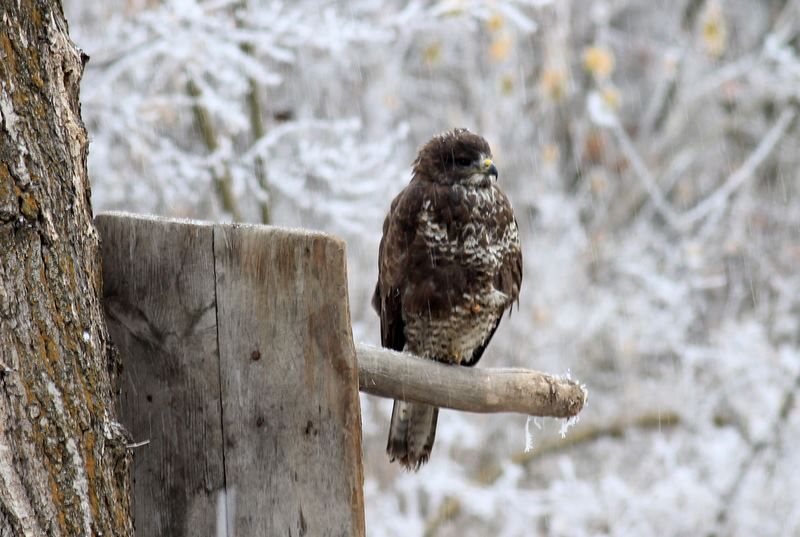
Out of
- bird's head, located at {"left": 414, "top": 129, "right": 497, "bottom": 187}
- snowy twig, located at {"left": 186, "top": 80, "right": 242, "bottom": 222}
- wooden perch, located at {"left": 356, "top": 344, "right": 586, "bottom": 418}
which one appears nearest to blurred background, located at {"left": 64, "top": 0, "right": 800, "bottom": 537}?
snowy twig, located at {"left": 186, "top": 80, "right": 242, "bottom": 222}

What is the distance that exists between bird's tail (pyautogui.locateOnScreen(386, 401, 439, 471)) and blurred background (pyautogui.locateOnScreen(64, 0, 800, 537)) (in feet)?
7.05

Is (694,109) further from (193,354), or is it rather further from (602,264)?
(193,354)

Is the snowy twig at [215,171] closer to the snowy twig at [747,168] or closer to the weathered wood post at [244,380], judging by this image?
the weathered wood post at [244,380]

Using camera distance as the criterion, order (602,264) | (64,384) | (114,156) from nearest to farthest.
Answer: (64,384)
(114,156)
(602,264)

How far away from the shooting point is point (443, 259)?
3.21m

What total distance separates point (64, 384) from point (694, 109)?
23.8 ft

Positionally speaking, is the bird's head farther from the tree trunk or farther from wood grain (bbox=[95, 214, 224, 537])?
the tree trunk

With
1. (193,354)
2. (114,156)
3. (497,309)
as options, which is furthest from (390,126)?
(193,354)

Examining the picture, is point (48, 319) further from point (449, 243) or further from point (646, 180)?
point (646, 180)

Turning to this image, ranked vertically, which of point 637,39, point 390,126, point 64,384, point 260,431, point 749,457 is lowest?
point 749,457

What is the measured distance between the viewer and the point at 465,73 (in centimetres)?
790

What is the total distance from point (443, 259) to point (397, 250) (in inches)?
5.6

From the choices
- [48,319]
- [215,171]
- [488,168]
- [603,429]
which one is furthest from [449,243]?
[603,429]

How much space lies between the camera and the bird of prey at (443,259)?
10.4 ft
